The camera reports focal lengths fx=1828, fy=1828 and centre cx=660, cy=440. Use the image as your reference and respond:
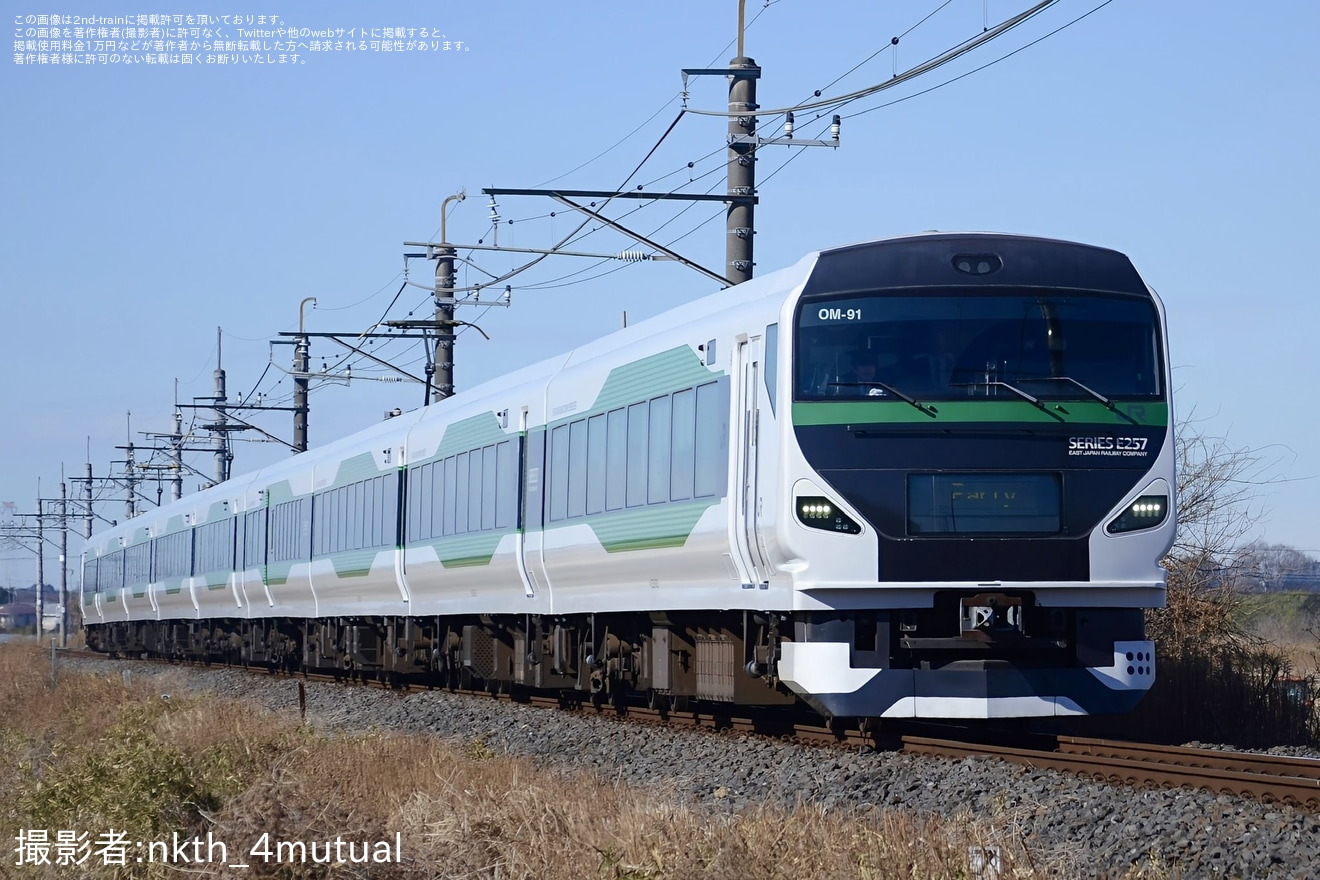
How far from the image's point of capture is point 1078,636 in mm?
11445

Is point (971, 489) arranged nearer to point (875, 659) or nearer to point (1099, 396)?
point (1099, 396)

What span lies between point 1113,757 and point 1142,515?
1.83m

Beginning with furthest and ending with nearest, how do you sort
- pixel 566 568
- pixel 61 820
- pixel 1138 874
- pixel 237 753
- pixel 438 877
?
pixel 566 568
pixel 237 753
pixel 61 820
pixel 438 877
pixel 1138 874

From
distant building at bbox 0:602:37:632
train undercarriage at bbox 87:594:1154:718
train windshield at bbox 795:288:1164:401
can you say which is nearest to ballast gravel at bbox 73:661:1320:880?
train undercarriage at bbox 87:594:1154:718

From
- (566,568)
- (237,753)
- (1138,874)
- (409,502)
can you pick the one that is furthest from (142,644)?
(1138,874)

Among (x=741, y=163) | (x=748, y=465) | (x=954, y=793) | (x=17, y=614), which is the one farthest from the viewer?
(x=17, y=614)

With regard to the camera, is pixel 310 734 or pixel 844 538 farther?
pixel 310 734

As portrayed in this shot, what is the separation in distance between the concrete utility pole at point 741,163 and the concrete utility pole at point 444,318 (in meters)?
9.44

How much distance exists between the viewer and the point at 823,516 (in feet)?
37.0

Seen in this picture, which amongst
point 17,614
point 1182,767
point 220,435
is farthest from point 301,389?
point 17,614

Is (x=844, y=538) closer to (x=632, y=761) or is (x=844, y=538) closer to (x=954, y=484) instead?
(x=954, y=484)

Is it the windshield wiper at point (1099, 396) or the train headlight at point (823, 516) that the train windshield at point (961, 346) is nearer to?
the windshield wiper at point (1099, 396)

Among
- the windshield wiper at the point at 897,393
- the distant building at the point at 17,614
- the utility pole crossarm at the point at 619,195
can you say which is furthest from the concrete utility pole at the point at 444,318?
the distant building at the point at 17,614

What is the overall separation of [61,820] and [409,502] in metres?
12.2
